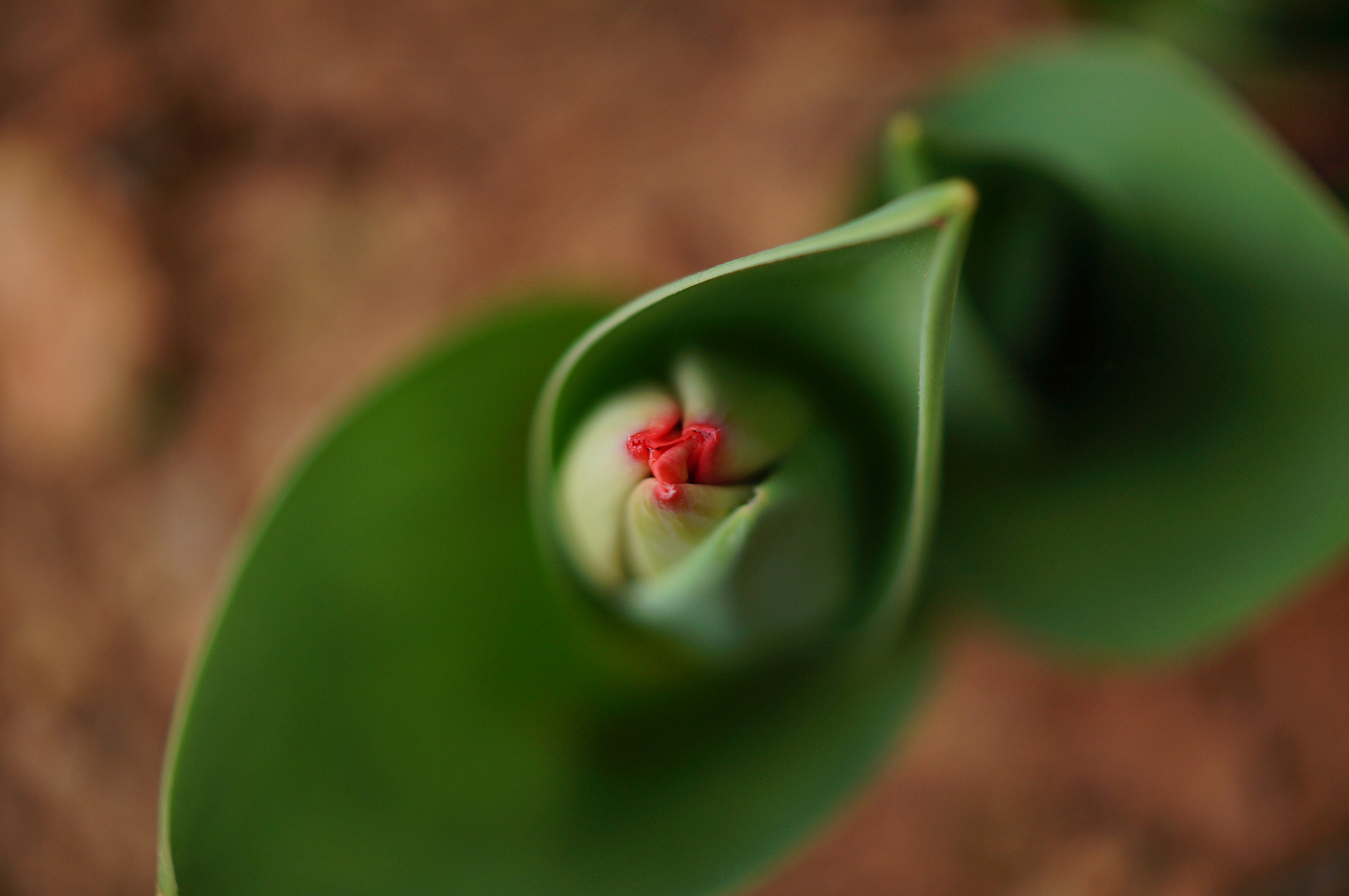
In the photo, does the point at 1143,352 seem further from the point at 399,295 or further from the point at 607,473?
the point at 399,295

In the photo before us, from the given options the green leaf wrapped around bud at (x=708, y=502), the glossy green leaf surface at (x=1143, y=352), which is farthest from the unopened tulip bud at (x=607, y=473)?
the glossy green leaf surface at (x=1143, y=352)

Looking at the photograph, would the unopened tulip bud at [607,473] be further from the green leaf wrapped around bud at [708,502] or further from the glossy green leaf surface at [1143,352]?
the glossy green leaf surface at [1143,352]

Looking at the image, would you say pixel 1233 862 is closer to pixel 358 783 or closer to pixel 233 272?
pixel 358 783

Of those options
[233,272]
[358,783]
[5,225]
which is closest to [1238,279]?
[358,783]

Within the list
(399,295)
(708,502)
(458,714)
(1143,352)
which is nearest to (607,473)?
(708,502)

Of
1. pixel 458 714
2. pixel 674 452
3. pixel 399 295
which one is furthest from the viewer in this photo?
pixel 399 295

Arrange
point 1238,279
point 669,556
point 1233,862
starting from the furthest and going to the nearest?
point 1233,862 < point 1238,279 < point 669,556

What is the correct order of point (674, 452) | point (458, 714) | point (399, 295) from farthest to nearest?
point (399, 295), point (458, 714), point (674, 452)

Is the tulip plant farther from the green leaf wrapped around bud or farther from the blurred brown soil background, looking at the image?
the blurred brown soil background
